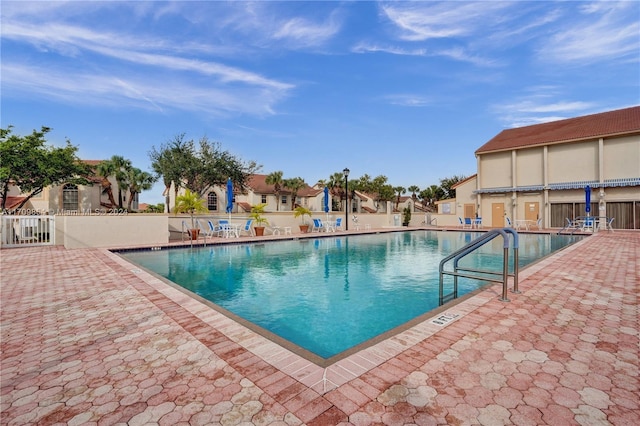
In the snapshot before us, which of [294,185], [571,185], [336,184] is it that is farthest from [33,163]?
[571,185]

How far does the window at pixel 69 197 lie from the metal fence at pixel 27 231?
2025 cm

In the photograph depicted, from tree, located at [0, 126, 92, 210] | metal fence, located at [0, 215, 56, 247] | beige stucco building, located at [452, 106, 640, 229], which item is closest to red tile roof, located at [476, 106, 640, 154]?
beige stucco building, located at [452, 106, 640, 229]

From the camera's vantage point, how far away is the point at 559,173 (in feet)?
82.0

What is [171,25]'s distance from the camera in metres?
12.5

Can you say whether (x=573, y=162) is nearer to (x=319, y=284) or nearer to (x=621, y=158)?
(x=621, y=158)

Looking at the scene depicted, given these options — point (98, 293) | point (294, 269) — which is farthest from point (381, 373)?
point (294, 269)

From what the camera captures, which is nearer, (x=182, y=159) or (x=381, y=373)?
(x=381, y=373)

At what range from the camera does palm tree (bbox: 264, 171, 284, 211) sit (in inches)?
1566

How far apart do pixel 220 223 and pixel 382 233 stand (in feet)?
36.1

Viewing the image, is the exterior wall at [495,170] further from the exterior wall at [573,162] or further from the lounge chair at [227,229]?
the lounge chair at [227,229]

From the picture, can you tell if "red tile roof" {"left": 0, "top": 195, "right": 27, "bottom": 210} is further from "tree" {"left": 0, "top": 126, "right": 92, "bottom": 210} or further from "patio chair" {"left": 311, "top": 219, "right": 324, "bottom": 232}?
"patio chair" {"left": 311, "top": 219, "right": 324, "bottom": 232}

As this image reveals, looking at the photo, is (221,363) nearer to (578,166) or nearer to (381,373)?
(381,373)

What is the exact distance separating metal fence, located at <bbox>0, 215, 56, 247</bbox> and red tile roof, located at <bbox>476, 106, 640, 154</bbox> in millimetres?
32064

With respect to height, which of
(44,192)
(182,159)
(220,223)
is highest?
(182,159)
